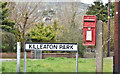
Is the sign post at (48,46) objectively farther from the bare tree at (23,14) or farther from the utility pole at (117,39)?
the bare tree at (23,14)

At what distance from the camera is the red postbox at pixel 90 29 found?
683 cm

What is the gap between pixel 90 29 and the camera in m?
6.83

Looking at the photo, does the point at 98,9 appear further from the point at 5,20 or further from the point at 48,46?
the point at 48,46

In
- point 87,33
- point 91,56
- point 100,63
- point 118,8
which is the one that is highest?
point 118,8

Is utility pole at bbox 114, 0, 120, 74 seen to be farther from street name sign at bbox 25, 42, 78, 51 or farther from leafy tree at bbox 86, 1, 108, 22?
leafy tree at bbox 86, 1, 108, 22

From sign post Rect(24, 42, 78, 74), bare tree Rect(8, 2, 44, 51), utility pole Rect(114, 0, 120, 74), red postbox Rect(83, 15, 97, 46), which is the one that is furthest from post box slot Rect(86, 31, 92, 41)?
bare tree Rect(8, 2, 44, 51)

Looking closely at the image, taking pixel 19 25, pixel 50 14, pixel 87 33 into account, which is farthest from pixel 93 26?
pixel 50 14

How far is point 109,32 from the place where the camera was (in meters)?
18.9

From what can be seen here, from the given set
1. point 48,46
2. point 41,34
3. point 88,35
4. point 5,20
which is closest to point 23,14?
point 5,20

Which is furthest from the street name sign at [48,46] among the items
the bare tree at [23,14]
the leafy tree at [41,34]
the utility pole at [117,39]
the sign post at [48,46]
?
the bare tree at [23,14]

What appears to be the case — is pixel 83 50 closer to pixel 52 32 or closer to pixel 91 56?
pixel 91 56

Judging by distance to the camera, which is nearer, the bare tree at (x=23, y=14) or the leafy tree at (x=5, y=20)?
the leafy tree at (x=5, y=20)

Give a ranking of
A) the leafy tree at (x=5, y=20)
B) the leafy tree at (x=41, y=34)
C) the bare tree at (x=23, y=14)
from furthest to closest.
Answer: the bare tree at (x=23, y=14)
the leafy tree at (x=41, y=34)
the leafy tree at (x=5, y=20)

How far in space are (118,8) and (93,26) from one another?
1194 millimetres
